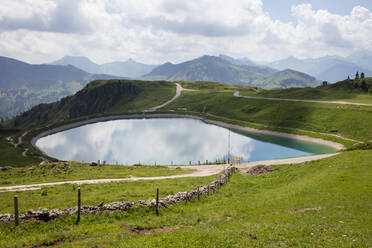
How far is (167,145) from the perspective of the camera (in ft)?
393

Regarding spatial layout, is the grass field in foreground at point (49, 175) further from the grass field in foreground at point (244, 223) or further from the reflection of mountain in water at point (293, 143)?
the reflection of mountain in water at point (293, 143)

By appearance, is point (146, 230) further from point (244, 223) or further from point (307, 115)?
point (307, 115)

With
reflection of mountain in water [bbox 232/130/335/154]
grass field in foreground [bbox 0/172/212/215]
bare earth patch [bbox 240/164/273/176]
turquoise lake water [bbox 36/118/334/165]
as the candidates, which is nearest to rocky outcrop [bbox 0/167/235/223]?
grass field in foreground [bbox 0/172/212/215]

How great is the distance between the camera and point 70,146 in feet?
440

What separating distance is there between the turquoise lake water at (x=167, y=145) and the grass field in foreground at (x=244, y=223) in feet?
206

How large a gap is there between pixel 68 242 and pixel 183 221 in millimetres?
10178

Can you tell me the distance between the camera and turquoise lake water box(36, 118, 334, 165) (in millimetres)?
98875

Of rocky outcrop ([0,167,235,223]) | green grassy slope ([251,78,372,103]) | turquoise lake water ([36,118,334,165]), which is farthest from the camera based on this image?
green grassy slope ([251,78,372,103])

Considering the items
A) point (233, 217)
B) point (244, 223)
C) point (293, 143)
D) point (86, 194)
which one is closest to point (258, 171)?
point (233, 217)

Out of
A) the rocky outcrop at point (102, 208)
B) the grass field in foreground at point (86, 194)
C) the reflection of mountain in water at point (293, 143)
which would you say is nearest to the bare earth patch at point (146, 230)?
the rocky outcrop at point (102, 208)

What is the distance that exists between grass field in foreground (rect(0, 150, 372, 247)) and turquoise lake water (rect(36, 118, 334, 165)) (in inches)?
2473

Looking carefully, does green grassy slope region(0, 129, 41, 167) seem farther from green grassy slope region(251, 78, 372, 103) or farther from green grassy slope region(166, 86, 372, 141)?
green grassy slope region(251, 78, 372, 103)

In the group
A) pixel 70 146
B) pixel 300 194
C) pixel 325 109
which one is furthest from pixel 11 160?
pixel 325 109

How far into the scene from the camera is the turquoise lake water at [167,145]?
98.9 m
